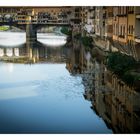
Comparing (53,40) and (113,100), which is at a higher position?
(113,100)

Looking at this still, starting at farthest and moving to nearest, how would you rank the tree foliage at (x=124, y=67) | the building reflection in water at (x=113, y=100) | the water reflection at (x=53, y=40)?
the water reflection at (x=53, y=40) < the tree foliage at (x=124, y=67) < the building reflection in water at (x=113, y=100)

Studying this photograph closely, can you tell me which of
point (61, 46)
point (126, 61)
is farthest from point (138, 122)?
point (61, 46)

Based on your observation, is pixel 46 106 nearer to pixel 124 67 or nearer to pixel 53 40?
pixel 124 67

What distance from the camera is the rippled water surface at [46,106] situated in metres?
2.36

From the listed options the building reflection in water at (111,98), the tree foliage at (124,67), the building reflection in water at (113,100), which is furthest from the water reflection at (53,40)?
the tree foliage at (124,67)

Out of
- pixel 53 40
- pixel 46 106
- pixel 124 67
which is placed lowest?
pixel 53 40

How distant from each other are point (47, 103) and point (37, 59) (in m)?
3.87

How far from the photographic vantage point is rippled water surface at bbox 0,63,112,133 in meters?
2.36

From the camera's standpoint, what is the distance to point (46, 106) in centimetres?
313

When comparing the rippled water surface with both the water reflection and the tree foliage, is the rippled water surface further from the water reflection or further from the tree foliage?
the water reflection

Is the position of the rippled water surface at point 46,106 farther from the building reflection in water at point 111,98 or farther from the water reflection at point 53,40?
the water reflection at point 53,40

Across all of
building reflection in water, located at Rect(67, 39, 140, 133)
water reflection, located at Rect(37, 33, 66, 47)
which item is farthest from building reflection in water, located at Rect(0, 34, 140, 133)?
water reflection, located at Rect(37, 33, 66, 47)

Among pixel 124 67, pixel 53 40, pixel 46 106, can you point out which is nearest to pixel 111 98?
pixel 46 106

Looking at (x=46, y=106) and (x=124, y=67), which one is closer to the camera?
(x=46, y=106)
